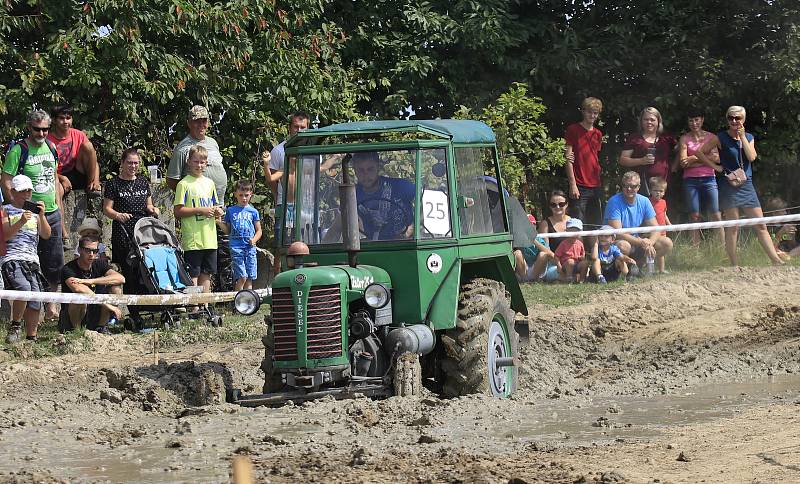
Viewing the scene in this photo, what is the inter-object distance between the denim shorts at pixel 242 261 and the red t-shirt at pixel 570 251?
172 inches

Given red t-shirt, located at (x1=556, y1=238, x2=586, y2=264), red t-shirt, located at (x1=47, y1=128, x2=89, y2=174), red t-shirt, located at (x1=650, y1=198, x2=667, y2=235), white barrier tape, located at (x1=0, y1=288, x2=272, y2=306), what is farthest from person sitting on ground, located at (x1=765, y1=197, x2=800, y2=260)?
red t-shirt, located at (x1=47, y1=128, x2=89, y2=174)

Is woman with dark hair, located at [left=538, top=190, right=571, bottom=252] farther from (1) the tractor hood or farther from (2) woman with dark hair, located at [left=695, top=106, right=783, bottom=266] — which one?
(1) the tractor hood

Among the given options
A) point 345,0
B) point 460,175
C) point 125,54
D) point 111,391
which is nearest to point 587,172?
point 345,0

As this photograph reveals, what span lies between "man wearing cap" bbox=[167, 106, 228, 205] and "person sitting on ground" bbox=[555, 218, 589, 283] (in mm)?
4712

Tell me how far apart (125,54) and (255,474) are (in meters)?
9.31

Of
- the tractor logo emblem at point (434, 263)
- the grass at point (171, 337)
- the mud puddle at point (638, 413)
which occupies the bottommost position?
the mud puddle at point (638, 413)

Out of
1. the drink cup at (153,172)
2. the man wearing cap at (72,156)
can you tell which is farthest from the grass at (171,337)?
the drink cup at (153,172)

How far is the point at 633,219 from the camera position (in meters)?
16.8

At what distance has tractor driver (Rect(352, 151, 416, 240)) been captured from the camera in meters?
9.30

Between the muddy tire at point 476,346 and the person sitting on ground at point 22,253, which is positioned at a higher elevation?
the person sitting on ground at point 22,253

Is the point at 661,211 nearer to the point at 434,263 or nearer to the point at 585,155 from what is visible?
the point at 585,155

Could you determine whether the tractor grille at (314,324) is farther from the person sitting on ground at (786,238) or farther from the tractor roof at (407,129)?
the person sitting on ground at (786,238)

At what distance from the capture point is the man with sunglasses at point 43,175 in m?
12.4

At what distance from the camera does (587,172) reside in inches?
674
